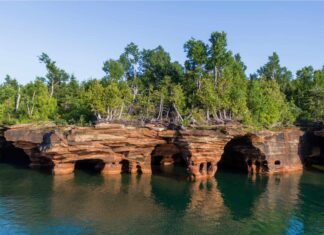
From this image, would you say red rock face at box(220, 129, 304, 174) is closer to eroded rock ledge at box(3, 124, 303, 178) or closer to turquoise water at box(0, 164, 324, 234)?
eroded rock ledge at box(3, 124, 303, 178)

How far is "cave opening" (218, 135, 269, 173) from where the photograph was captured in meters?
44.8

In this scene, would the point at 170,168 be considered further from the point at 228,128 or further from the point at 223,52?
the point at 223,52

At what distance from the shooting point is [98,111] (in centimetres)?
4569

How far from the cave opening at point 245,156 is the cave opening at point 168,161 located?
7187 millimetres

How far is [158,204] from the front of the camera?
99.9 feet

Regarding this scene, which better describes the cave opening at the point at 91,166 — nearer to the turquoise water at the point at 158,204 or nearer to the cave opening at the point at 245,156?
the turquoise water at the point at 158,204

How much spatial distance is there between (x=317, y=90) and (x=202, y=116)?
828 inches

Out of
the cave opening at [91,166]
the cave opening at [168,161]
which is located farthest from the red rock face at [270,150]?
the cave opening at [91,166]

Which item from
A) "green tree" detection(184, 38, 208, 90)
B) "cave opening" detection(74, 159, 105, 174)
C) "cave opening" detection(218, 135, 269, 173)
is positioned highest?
"green tree" detection(184, 38, 208, 90)

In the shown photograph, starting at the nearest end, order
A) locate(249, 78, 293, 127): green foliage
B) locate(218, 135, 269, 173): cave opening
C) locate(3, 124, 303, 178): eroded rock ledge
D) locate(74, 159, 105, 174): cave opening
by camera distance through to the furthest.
A: locate(3, 124, 303, 178): eroded rock ledge
locate(218, 135, 269, 173): cave opening
locate(74, 159, 105, 174): cave opening
locate(249, 78, 293, 127): green foliage

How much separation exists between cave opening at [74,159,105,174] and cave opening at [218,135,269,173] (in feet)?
63.3

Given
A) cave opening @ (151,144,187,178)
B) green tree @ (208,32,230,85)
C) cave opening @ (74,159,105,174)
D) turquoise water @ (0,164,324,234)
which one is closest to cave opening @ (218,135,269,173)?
turquoise water @ (0,164,324,234)

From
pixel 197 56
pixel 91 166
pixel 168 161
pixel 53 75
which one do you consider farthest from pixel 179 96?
pixel 53 75

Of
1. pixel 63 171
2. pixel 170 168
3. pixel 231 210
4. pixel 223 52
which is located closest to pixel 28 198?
pixel 63 171
